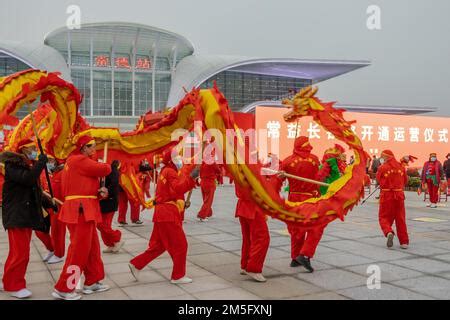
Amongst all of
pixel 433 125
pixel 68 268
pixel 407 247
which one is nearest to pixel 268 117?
pixel 433 125

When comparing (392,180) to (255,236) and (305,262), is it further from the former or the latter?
(255,236)

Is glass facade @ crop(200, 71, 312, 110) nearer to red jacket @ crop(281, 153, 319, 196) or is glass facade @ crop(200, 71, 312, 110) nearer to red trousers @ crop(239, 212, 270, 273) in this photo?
red jacket @ crop(281, 153, 319, 196)

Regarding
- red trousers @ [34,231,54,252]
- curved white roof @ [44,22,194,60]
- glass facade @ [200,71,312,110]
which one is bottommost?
red trousers @ [34,231,54,252]

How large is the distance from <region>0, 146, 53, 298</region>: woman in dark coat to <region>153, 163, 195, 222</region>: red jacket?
123cm

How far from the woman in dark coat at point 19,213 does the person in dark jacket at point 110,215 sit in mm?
1755

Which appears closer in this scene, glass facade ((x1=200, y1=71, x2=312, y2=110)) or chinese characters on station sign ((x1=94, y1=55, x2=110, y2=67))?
chinese characters on station sign ((x1=94, y1=55, x2=110, y2=67))

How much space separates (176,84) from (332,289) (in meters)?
46.5

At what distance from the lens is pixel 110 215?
6.61 meters

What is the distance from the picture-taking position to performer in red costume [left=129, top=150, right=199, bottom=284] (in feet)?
16.1

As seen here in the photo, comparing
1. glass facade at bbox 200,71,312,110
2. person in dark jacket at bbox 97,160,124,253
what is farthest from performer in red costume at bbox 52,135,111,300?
glass facade at bbox 200,71,312,110

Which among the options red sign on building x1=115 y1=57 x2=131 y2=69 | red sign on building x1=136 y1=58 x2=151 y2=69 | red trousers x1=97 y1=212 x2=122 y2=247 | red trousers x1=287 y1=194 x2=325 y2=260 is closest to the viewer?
red trousers x1=287 y1=194 x2=325 y2=260

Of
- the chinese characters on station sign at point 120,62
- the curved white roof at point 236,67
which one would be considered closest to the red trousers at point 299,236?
the curved white roof at point 236,67

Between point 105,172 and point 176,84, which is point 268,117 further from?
point 176,84

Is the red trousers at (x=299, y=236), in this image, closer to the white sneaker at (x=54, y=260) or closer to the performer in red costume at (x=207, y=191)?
the white sneaker at (x=54, y=260)
